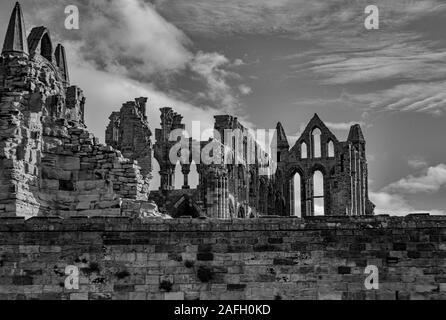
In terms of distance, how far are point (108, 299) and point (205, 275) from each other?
240cm

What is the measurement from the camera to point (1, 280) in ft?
73.1

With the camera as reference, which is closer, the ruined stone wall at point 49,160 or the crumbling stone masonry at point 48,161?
the crumbling stone masonry at point 48,161

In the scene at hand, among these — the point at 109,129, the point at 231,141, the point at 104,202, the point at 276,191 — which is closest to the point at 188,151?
the point at 231,141

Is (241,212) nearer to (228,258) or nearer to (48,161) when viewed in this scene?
(48,161)

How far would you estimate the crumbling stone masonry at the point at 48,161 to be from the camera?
2827cm

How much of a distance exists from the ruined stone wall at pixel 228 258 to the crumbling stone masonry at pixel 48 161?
5451mm

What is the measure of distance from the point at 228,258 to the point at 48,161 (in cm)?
960

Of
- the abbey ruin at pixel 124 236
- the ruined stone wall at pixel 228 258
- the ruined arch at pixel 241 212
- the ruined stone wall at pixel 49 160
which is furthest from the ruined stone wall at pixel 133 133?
the ruined stone wall at pixel 228 258

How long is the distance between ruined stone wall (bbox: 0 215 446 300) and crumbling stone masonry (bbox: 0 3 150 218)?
17.9 ft

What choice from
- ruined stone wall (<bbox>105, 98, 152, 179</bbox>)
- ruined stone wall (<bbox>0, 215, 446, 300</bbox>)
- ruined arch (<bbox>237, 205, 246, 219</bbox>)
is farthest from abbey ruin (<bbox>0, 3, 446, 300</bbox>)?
ruined arch (<bbox>237, 205, 246, 219</bbox>)

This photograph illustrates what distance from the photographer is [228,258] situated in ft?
72.7

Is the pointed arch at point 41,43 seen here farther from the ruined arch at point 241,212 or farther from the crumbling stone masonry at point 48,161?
the ruined arch at point 241,212

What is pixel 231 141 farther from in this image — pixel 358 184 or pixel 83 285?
pixel 83 285

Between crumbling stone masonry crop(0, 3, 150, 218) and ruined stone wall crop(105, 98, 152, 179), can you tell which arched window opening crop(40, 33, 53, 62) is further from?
ruined stone wall crop(105, 98, 152, 179)
